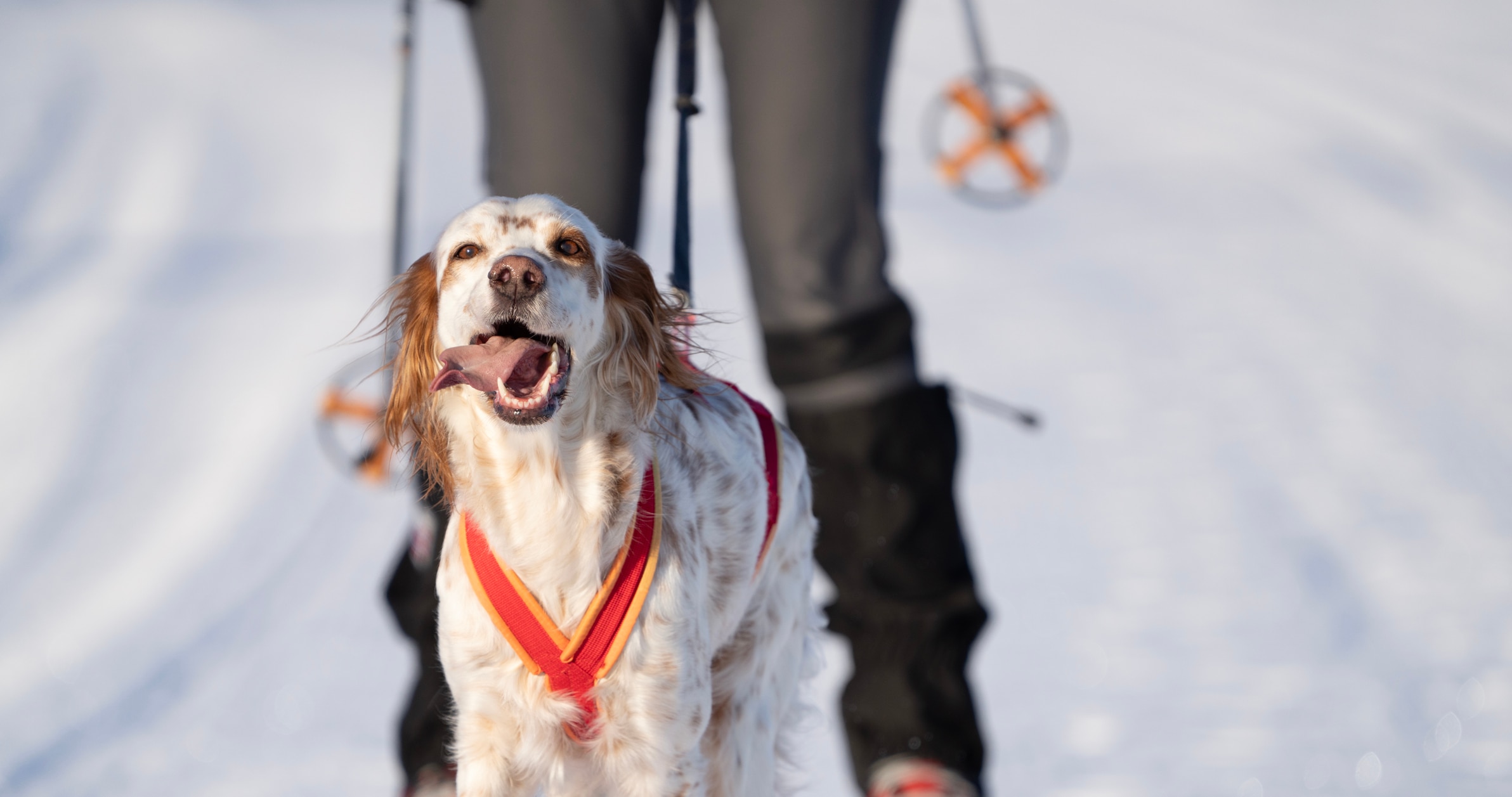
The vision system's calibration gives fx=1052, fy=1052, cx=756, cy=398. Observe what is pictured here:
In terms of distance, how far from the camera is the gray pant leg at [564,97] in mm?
2055

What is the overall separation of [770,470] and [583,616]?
50 cm

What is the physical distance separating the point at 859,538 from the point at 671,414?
703 mm

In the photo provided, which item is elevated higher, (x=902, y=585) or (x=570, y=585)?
(x=570, y=585)

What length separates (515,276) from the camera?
57.8 inches

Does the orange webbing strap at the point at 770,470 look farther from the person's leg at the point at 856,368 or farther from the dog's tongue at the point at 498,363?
the dog's tongue at the point at 498,363

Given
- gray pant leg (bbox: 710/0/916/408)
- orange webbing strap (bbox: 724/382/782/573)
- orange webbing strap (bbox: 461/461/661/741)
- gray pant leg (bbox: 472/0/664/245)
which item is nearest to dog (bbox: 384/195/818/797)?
orange webbing strap (bbox: 461/461/661/741)

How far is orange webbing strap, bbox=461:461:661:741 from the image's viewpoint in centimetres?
166

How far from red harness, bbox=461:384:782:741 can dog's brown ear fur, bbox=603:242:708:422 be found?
20 centimetres

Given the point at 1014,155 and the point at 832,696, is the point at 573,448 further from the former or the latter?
the point at 1014,155

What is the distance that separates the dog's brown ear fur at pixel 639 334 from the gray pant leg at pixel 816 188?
48 centimetres

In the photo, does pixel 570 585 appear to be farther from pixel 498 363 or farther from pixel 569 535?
pixel 498 363

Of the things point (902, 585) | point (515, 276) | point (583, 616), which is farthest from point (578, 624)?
point (902, 585)

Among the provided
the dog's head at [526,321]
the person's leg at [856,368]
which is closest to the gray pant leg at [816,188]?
the person's leg at [856,368]

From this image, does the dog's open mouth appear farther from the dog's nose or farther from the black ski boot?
the black ski boot
